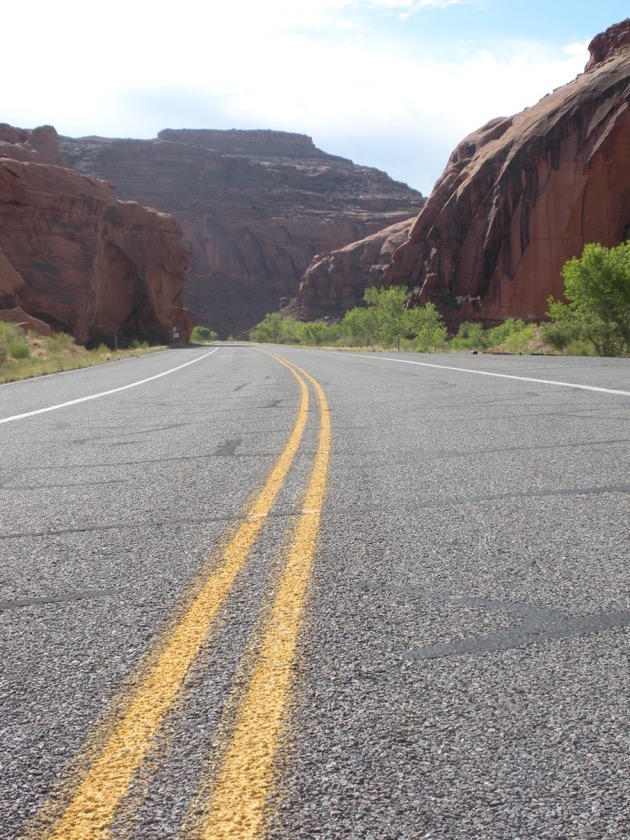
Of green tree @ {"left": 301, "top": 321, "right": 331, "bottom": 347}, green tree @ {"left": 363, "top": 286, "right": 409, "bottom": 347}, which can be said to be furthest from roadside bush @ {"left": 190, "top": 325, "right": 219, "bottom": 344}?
green tree @ {"left": 363, "top": 286, "right": 409, "bottom": 347}

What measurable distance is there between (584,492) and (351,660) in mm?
3073

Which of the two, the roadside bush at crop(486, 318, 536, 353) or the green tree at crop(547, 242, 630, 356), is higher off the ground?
the green tree at crop(547, 242, 630, 356)

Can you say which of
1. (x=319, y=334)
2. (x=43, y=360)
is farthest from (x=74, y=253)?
(x=319, y=334)

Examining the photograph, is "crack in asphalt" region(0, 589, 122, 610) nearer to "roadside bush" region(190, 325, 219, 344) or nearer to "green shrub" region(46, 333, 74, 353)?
"green shrub" region(46, 333, 74, 353)

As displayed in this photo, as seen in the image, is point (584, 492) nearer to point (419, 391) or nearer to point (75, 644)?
point (75, 644)

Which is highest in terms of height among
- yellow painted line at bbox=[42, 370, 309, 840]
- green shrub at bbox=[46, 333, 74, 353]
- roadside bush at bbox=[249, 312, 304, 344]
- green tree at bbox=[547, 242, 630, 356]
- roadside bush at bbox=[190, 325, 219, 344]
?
green tree at bbox=[547, 242, 630, 356]

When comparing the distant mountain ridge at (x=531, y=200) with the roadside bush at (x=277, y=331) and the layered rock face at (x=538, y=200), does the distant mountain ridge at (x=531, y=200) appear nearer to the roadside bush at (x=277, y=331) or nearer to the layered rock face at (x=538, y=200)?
the layered rock face at (x=538, y=200)

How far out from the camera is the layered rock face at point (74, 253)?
52281 mm

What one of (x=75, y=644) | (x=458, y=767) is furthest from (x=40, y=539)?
(x=458, y=767)

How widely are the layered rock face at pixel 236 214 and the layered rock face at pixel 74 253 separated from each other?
71.3 meters

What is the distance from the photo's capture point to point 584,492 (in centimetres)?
527

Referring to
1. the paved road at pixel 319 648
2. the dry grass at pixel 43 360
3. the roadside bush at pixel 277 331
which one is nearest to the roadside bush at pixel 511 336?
the dry grass at pixel 43 360

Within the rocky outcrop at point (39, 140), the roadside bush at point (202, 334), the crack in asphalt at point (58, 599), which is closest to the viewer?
the crack in asphalt at point (58, 599)

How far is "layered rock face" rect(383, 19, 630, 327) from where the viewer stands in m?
57.9
